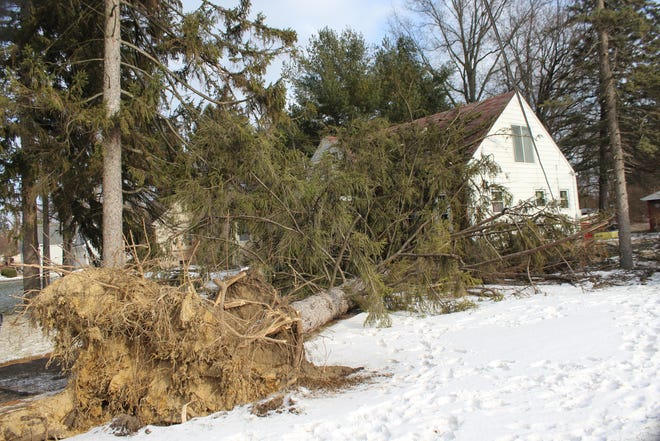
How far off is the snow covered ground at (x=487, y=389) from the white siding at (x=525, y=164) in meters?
10.1

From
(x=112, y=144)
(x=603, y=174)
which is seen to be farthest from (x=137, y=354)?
(x=603, y=174)

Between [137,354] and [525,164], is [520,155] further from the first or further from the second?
[137,354]

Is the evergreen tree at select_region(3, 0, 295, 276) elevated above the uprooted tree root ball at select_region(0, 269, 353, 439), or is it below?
above

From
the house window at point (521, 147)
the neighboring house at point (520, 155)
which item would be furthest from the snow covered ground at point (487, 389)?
the house window at point (521, 147)

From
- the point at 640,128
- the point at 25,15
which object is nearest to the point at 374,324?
the point at 640,128

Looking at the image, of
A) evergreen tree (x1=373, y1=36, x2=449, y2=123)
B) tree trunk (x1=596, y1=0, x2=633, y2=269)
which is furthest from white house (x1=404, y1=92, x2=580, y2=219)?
evergreen tree (x1=373, y1=36, x2=449, y2=123)

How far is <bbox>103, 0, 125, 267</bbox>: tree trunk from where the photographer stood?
8516mm

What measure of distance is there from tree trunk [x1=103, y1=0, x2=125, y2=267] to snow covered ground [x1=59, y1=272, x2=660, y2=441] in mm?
4816

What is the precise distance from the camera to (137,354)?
Result: 433cm

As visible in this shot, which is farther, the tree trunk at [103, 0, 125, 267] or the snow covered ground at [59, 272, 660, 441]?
the tree trunk at [103, 0, 125, 267]

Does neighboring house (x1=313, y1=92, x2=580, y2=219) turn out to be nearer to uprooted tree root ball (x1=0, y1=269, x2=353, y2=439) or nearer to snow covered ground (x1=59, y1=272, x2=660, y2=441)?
snow covered ground (x1=59, y1=272, x2=660, y2=441)

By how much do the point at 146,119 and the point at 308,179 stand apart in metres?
3.40

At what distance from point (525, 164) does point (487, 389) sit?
46.9ft

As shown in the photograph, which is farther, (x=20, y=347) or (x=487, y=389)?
(x=20, y=347)
